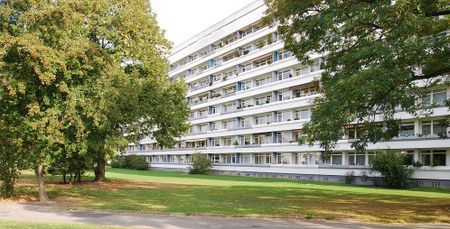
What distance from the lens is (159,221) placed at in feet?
49.7

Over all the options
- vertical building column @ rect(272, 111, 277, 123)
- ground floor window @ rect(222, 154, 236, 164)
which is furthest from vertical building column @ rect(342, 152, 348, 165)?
ground floor window @ rect(222, 154, 236, 164)

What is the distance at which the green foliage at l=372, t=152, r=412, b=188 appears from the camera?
134ft

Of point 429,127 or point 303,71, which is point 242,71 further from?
point 429,127

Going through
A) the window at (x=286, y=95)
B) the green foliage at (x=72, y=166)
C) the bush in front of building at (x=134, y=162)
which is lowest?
the bush in front of building at (x=134, y=162)


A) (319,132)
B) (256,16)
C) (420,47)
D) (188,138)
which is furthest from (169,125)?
(188,138)

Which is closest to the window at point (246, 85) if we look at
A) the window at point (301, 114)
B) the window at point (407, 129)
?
the window at point (301, 114)

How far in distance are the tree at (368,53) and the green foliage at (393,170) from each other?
2006 centimetres

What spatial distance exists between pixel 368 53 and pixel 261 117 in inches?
1964

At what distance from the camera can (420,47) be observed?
54.7ft

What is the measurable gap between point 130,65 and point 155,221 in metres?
25.0

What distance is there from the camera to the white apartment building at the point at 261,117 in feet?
139

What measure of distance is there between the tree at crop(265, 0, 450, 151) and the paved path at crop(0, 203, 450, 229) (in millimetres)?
4746

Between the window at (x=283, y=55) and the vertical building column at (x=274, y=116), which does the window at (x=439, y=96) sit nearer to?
the window at (x=283, y=55)

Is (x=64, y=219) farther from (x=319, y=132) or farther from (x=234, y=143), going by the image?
(x=234, y=143)
